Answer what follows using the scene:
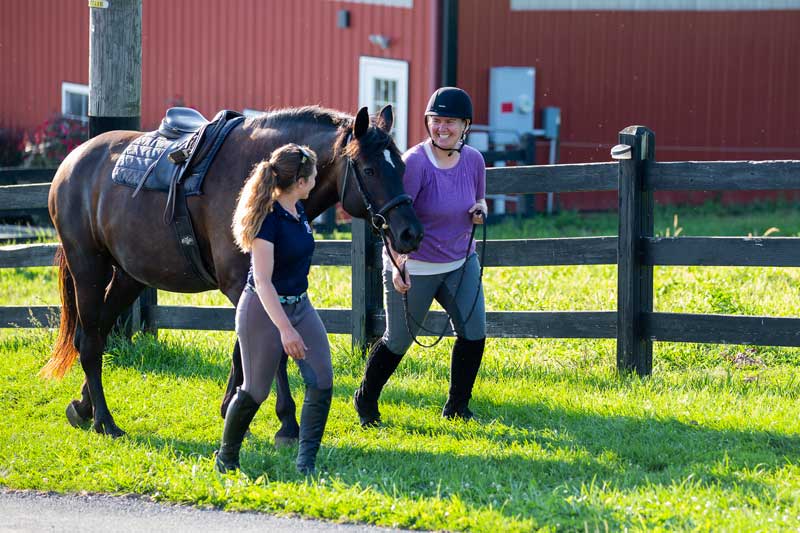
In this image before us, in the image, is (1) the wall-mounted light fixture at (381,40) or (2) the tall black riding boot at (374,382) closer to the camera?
(2) the tall black riding boot at (374,382)

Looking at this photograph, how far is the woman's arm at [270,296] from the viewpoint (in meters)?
4.97

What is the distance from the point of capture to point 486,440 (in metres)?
5.98

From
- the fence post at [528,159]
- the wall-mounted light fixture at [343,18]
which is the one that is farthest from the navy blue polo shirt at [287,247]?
the wall-mounted light fixture at [343,18]

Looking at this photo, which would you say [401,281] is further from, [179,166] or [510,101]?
[510,101]

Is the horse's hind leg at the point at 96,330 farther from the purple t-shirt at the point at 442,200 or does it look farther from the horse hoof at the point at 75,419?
the purple t-shirt at the point at 442,200

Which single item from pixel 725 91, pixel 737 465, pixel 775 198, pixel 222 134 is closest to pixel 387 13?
pixel 725 91

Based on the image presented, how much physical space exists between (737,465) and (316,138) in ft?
8.71

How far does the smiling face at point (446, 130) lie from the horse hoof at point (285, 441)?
1727 mm

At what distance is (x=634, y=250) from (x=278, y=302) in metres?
3.15

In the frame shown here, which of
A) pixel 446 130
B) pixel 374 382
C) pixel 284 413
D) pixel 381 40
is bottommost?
pixel 284 413

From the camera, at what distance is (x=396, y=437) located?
6098 millimetres

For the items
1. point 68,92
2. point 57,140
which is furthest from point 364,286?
point 68,92

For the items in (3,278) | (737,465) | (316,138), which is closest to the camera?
(737,465)

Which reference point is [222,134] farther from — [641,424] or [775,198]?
[775,198]
